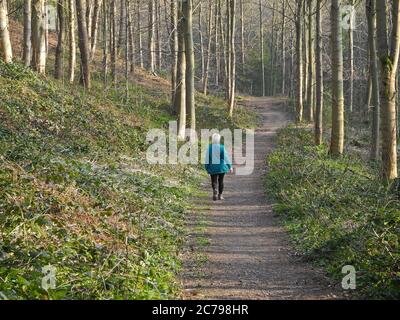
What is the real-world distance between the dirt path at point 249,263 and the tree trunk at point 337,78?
17.7 feet

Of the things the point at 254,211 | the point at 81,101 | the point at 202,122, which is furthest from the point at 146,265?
the point at 202,122

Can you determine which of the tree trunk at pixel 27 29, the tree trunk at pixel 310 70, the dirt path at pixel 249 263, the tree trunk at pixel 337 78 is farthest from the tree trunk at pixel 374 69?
the tree trunk at pixel 27 29

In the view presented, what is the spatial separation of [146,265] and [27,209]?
6.39 ft

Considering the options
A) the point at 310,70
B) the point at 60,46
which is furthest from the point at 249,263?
the point at 310,70

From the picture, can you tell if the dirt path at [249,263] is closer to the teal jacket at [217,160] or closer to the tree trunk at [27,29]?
the teal jacket at [217,160]

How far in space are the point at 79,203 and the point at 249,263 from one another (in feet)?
9.92

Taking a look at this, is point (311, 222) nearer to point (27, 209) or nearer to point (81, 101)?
point (27, 209)

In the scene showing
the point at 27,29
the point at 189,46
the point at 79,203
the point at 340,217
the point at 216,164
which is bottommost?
the point at 340,217

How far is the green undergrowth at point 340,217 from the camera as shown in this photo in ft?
21.2

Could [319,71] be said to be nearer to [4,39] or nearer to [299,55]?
[299,55]

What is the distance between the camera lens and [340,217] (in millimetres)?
9500

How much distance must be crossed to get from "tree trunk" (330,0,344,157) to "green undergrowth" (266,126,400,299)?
72 cm

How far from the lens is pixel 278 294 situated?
21.7 feet

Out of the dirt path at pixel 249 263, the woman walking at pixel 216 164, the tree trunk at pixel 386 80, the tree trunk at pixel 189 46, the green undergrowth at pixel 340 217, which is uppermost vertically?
the tree trunk at pixel 189 46
